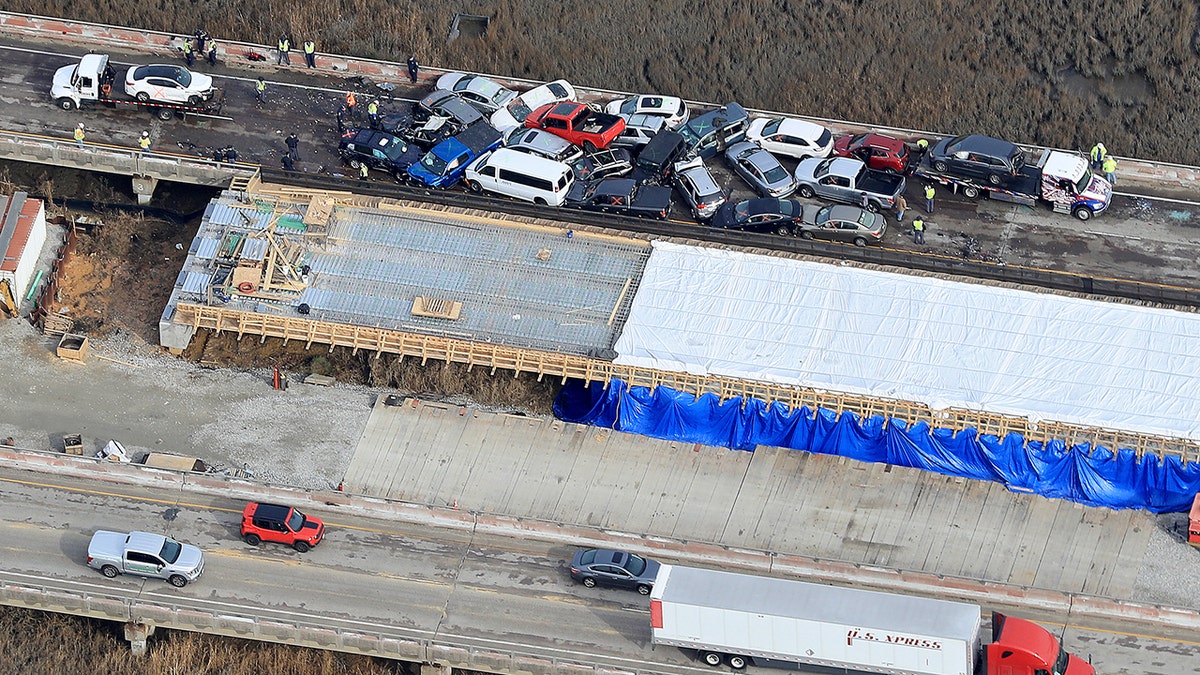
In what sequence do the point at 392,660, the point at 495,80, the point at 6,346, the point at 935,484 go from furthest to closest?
the point at 495,80 → the point at 6,346 → the point at 935,484 → the point at 392,660

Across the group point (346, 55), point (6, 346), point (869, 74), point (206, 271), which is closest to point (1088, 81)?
point (869, 74)

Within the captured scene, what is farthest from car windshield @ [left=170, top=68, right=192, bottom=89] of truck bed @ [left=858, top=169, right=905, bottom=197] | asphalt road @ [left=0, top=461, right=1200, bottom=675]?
truck bed @ [left=858, top=169, right=905, bottom=197]

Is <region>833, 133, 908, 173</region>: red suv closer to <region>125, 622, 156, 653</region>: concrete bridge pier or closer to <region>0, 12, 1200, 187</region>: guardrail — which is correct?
<region>0, 12, 1200, 187</region>: guardrail

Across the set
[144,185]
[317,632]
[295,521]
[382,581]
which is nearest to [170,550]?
[295,521]

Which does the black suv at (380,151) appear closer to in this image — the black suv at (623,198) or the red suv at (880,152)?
the black suv at (623,198)

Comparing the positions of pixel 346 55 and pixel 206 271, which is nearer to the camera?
pixel 206 271

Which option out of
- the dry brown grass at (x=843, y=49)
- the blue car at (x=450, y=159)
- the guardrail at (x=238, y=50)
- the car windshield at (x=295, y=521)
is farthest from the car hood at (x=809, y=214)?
the car windshield at (x=295, y=521)

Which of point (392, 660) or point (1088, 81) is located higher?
point (1088, 81)

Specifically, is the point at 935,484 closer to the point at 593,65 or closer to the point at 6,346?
the point at 593,65

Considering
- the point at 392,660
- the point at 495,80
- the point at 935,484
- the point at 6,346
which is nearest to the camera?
the point at 392,660
